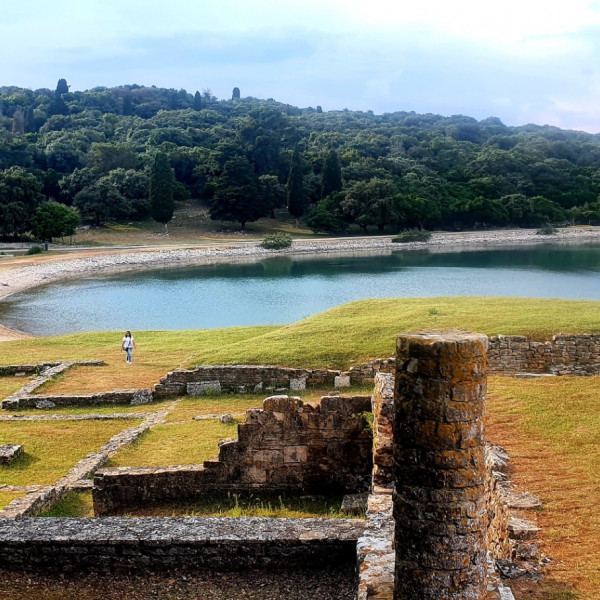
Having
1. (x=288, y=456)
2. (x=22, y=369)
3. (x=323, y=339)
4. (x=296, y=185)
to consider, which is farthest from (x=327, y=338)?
(x=296, y=185)

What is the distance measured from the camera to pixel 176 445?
14711 millimetres

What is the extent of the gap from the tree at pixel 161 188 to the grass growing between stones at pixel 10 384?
66391 millimetres

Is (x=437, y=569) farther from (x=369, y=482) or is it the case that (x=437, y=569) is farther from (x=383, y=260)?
(x=383, y=260)

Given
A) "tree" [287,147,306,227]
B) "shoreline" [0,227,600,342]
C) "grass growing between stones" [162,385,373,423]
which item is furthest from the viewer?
"tree" [287,147,306,227]

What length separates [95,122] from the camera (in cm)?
14950

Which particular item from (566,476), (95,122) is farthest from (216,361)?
(95,122)

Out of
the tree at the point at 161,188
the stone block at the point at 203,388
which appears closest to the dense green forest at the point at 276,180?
the tree at the point at 161,188

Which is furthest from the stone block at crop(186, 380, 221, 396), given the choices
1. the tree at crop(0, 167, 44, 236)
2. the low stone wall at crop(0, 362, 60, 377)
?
the tree at crop(0, 167, 44, 236)

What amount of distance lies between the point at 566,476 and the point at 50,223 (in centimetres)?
7514

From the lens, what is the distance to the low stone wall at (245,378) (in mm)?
18484

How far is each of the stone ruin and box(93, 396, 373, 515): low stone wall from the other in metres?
0.02

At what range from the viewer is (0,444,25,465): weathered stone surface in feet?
45.2

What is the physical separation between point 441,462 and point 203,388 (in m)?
13.8

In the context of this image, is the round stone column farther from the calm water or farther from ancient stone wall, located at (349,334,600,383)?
the calm water
